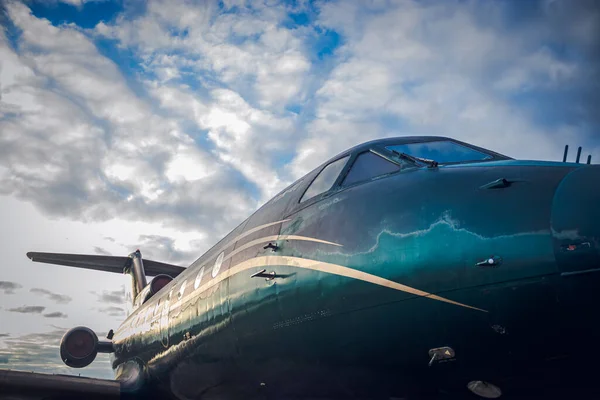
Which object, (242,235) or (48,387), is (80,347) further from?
(242,235)

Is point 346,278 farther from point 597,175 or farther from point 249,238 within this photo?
point 249,238

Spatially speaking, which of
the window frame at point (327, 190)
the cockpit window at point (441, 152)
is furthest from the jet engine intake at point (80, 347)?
the cockpit window at point (441, 152)

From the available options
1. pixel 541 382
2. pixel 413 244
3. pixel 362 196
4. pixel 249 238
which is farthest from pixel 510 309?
pixel 249 238

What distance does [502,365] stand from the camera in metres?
3.02

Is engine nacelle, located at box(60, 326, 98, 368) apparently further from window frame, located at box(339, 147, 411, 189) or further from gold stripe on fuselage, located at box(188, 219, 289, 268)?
window frame, located at box(339, 147, 411, 189)

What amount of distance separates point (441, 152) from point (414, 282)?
6.41 feet

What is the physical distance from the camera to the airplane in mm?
2838

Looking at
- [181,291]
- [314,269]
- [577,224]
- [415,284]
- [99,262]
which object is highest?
[99,262]

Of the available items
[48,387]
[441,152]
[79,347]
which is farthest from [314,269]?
[79,347]

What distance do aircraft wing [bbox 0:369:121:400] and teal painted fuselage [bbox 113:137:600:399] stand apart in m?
3.09

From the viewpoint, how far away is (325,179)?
5156 millimetres

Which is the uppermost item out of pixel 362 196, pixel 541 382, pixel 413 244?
pixel 362 196

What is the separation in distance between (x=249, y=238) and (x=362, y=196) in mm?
2126

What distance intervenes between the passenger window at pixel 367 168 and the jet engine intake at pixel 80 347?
9.74 m
